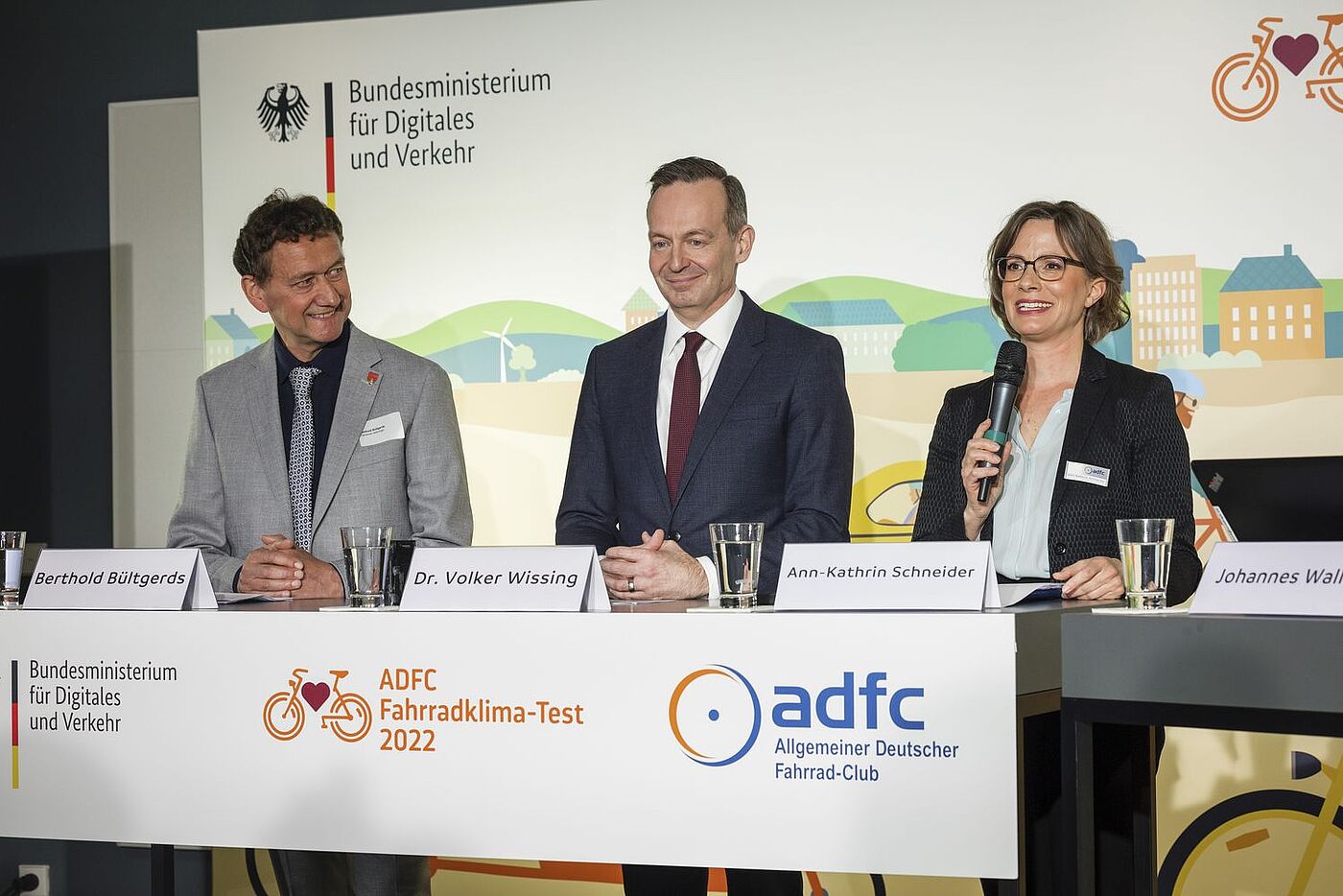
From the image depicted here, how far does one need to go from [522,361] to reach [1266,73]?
217 centimetres

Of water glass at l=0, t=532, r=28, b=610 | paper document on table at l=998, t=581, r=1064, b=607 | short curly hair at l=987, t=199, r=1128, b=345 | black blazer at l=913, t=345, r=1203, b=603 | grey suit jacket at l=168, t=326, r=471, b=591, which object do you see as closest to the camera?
paper document on table at l=998, t=581, r=1064, b=607

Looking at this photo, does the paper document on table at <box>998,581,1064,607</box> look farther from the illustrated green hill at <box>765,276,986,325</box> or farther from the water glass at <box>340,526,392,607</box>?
the illustrated green hill at <box>765,276,986,325</box>

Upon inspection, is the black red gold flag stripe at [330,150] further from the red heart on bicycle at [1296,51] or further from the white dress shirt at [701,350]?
the red heart on bicycle at [1296,51]

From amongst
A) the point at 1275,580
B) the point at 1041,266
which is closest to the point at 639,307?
the point at 1041,266

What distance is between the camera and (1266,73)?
347 cm

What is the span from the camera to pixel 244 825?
1.98m

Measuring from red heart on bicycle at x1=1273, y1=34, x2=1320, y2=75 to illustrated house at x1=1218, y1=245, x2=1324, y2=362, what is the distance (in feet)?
1.54

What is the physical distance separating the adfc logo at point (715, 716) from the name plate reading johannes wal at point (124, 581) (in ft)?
2.71

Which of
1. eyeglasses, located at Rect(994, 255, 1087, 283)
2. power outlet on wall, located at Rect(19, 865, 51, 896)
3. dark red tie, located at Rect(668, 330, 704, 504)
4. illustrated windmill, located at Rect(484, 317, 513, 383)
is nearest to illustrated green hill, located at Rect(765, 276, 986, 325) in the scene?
illustrated windmill, located at Rect(484, 317, 513, 383)

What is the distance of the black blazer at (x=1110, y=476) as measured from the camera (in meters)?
2.39

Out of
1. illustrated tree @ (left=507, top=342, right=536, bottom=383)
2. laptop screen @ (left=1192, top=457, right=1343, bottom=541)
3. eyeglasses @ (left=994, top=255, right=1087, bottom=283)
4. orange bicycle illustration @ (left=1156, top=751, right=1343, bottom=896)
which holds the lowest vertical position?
orange bicycle illustration @ (left=1156, top=751, right=1343, bottom=896)

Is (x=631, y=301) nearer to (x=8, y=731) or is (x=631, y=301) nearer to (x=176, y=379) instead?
(x=176, y=379)

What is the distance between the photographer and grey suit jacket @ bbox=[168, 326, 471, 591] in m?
2.72

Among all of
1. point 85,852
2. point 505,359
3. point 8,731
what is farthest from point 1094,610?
point 85,852
